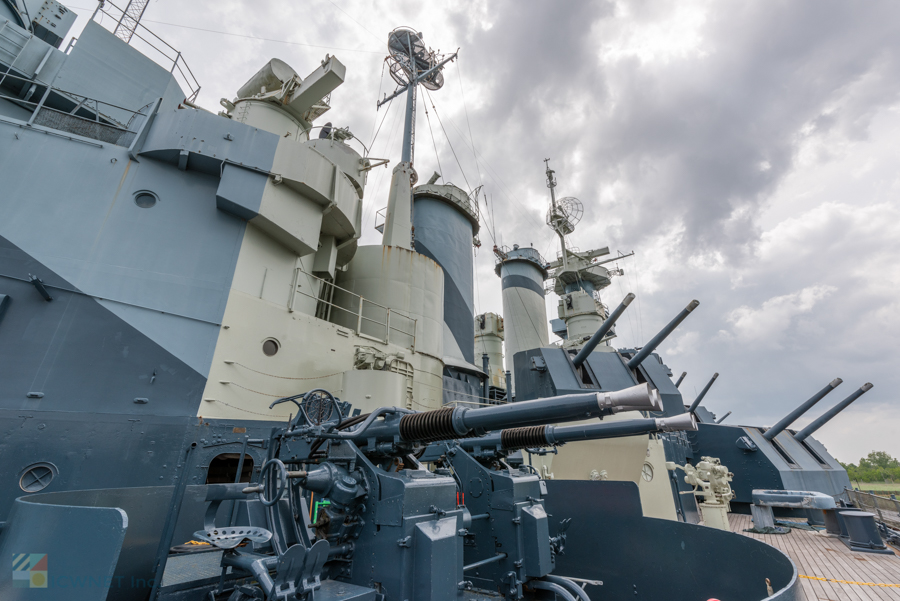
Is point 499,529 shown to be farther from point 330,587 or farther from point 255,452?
point 255,452

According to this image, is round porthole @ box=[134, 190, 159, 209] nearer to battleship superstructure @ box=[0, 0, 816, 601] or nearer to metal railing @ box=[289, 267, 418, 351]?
battleship superstructure @ box=[0, 0, 816, 601]

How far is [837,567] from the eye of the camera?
15.4 feet

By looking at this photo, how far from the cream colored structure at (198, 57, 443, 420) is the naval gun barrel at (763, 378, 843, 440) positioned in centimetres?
986

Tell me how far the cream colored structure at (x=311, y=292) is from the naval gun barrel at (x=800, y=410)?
9.86m

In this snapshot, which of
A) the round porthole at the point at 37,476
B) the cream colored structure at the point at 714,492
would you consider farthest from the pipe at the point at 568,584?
the round porthole at the point at 37,476

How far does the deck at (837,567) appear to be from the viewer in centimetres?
375

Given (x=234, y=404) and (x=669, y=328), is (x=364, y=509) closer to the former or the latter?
(x=234, y=404)

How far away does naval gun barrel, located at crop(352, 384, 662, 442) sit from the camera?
7.04 feet

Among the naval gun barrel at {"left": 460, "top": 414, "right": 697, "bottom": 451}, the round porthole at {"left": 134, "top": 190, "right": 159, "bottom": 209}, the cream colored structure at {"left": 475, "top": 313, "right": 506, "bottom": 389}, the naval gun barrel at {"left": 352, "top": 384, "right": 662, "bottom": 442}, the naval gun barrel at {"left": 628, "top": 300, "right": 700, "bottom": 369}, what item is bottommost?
the naval gun barrel at {"left": 352, "top": 384, "right": 662, "bottom": 442}

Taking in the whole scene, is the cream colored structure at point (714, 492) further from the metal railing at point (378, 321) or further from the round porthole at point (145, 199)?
the round porthole at point (145, 199)

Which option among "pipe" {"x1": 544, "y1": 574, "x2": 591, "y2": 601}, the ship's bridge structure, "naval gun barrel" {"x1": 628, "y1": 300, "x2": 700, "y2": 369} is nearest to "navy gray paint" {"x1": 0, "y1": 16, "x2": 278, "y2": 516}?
the ship's bridge structure

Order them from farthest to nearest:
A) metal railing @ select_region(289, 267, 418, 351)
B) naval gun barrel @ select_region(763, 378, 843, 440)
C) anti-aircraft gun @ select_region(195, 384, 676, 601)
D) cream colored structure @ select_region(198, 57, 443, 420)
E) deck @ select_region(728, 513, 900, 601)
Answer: naval gun barrel @ select_region(763, 378, 843, 440), metal railing @ select_region(289, 267, 418, 351), cream colored structure @ select_region(198, 57, 443, 420), deck @ select_region(728, 513, 900, 601), anti-aircraft gun @ select_region(195, 384, 676, 601)

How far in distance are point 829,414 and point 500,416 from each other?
1349cm

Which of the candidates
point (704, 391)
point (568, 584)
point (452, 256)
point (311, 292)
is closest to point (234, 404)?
point (311, 292)
